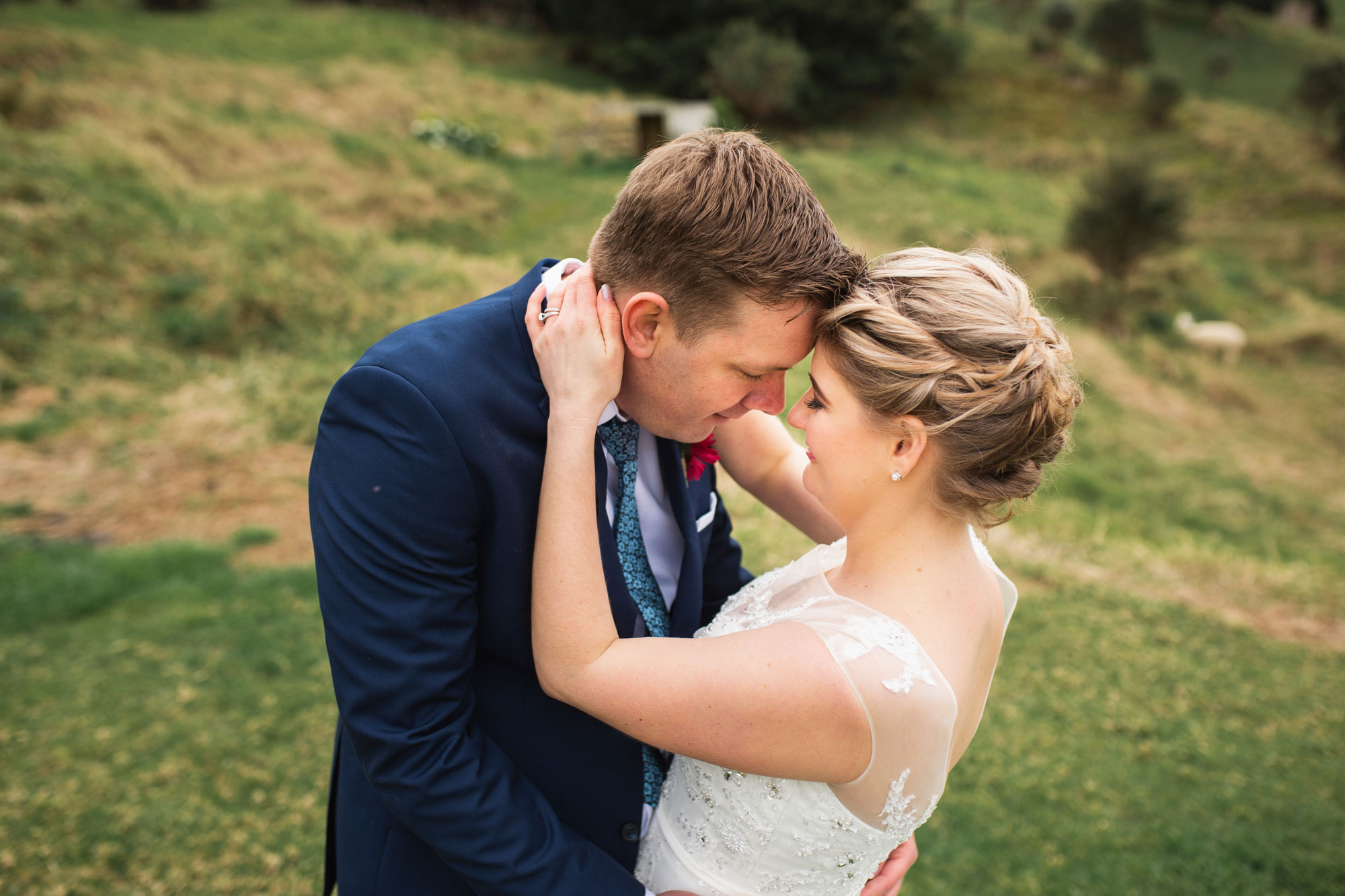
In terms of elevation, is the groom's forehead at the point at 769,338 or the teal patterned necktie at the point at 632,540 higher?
the groom's forehead at the point at 769,338

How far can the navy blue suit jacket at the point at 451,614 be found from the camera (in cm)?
175

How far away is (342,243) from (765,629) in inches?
498

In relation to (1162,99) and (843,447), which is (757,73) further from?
(843,447)

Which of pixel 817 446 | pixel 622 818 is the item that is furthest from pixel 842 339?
pixel 622 818

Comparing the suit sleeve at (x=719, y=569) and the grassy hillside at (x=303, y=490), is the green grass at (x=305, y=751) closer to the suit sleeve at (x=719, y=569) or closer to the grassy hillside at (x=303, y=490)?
the grassy hillside at (x=303, y=490)

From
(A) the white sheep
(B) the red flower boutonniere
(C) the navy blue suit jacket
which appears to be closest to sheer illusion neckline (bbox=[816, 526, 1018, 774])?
(B) the red flower boutonniere

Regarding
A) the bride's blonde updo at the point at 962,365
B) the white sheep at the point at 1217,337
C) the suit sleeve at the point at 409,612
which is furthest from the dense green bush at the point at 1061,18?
the suit sleeve at the point at 409,612

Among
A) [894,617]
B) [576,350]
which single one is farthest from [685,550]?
[576,350]

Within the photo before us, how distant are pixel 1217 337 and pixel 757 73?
21.7 m

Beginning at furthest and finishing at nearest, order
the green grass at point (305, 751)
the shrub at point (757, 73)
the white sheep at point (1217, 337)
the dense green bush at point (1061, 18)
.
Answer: the dense green bush at point (1061, 18)
the shrub at point (757, 73)
the white sheep at point (1217, 337)
the green grass at point (305, 751)

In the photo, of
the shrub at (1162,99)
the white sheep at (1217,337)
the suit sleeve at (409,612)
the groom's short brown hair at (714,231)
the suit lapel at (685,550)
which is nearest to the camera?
the suit sleeve at (409,612)

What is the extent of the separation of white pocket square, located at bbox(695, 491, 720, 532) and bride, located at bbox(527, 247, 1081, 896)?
37 centimetres

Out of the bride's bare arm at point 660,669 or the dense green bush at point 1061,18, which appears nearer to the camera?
the bride's bare arm at point 660,669

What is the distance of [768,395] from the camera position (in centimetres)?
223
